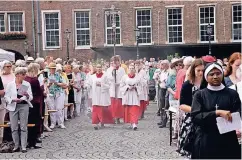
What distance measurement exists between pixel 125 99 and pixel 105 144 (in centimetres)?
316

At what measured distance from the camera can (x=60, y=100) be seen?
13.7m

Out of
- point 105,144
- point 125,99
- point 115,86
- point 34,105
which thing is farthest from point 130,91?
point 34,105

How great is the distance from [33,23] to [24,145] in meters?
27.2

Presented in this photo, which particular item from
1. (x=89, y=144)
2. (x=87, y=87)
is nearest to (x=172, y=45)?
(x=87, y=87)

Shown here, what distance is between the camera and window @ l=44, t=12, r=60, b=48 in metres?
36.8

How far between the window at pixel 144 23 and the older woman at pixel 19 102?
25927 mm

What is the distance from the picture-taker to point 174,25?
35.5m

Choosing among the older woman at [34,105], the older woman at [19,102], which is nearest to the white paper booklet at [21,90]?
the older woman at [19,102]

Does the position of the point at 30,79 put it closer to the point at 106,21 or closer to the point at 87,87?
the point at 87,87

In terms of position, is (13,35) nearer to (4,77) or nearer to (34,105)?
(4,77)

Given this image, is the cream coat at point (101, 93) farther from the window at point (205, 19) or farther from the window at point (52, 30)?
the window at point (52, 30)

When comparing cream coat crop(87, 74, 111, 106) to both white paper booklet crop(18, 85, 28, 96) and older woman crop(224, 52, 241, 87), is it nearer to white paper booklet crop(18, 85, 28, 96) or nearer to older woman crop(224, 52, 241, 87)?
white paper booklet crop(18, 85, 28, 96)

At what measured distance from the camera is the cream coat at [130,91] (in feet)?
45.3

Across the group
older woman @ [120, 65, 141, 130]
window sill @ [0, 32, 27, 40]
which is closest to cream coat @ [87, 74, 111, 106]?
older woman @ [120, 65, 141, 130]
